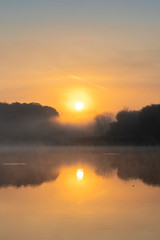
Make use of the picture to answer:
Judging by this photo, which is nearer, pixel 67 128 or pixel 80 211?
pixel 80 211

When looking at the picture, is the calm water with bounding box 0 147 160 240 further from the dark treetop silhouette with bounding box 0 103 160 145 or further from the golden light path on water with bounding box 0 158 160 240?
the dark treetop silhouette with bounding box 0 103 160 145

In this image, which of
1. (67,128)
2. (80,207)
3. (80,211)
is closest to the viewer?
(80,211)

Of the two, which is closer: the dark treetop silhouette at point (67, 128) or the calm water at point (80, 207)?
the calm water at point (80, 207)

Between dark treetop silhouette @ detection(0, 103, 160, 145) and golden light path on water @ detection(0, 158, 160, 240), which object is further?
dark treetop silhouette @ detection(0, 103, 160, 145)

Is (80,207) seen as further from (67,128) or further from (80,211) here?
(67,128)

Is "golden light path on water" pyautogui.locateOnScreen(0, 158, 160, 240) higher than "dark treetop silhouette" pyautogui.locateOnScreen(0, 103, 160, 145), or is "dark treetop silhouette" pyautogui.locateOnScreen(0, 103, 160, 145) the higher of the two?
"dark treetop silhouette" pyautogui.locateOnScreen(0, 103, 160, 145)

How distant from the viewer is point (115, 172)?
24.6m

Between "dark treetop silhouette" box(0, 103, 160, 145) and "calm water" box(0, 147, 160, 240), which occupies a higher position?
"dark treetop silhouette" box(0, 103, 160, 145)

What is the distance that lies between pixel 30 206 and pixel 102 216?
2.63 metres

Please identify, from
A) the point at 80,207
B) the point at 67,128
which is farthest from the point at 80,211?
the point at 67,128

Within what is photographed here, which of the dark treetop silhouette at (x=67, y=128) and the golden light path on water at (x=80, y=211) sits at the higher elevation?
the dark treetop silhouette at (x=67, y=128)

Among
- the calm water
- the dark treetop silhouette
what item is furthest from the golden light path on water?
the dark treetop silhouette

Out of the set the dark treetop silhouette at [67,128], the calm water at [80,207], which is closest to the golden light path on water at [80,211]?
the calm water at [80,207]

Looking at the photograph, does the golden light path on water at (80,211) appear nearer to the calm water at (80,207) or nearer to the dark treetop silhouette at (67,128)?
the calm water at (80,207)
